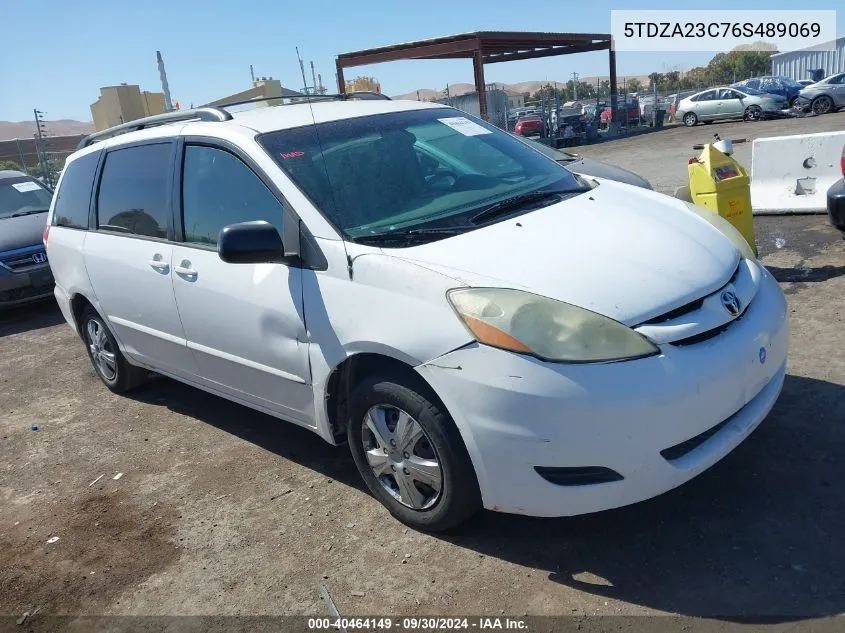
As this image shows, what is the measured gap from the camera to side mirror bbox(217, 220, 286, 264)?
3225 mm

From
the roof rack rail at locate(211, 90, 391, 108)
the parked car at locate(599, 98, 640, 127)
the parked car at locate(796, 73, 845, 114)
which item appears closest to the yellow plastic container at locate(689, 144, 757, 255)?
the roof rack rail at locate(211, 90, 391, 108)

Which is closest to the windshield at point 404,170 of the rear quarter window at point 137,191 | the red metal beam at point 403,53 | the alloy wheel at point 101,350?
the rear quarter window at point 137,191

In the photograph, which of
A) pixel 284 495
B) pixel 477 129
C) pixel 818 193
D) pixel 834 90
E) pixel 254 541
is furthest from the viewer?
pixel 834 90

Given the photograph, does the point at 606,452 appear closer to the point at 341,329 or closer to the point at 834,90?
the point at 341,329

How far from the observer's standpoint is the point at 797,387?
4027 mm

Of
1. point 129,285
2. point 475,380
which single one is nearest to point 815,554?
point 475,380

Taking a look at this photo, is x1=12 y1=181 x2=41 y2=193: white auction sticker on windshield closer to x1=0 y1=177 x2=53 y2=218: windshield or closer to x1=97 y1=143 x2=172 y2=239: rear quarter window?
x1=0 y1=177 x2=53 y2=218: windshield

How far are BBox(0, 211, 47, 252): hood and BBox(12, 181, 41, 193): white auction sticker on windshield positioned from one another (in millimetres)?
842

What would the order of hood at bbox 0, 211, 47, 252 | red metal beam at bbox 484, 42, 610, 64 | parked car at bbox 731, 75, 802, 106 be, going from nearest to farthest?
hood at bbox 0, 211, 47, 252 < parked car at bbox 731, 75, 802, 106 < red metal beam at bbox 484, 42, 610, 64

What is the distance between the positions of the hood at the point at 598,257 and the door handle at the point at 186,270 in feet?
4.57

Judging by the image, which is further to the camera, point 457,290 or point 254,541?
point 254,541

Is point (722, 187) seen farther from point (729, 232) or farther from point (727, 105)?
point (727, 105)

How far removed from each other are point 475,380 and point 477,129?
7.16 feet

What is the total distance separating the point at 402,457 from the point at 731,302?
150cm
